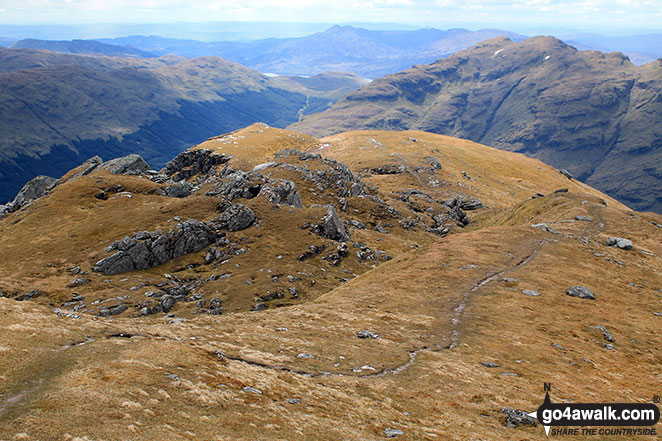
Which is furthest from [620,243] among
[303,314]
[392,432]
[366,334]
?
[392,432]

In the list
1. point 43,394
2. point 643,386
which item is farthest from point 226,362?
point 643,386

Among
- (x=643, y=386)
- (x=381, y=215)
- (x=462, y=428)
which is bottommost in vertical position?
(x=381, y=215)

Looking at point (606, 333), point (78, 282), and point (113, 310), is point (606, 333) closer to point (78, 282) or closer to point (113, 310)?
point (113, 310)

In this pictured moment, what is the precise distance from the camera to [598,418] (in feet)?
89.7

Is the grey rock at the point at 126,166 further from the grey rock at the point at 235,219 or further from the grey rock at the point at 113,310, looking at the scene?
the grey rock at the point at 113,310

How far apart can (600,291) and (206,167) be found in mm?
134076

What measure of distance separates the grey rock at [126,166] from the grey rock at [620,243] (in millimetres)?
121904

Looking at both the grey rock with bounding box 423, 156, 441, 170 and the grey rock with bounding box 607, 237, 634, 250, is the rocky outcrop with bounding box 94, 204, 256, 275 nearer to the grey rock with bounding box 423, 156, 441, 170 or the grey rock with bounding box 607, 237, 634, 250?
the grey rock with bounding box 607, 237, 634, 250

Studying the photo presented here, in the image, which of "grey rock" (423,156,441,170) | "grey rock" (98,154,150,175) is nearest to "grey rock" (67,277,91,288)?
"grey rock" (98,154,150,175)

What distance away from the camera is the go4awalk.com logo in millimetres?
25953

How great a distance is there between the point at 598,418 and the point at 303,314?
28.9m

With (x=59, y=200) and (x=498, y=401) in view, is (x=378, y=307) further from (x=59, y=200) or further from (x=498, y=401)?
(x=59, y=200)

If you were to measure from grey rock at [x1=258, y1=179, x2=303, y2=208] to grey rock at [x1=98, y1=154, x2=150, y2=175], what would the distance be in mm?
53152

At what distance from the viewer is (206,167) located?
498 ft
